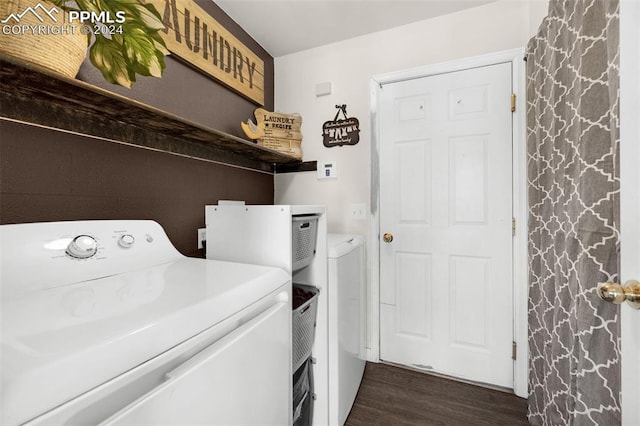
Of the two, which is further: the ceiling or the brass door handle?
the ceiling

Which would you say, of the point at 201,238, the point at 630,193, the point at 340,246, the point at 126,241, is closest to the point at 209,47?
the point at 201,238

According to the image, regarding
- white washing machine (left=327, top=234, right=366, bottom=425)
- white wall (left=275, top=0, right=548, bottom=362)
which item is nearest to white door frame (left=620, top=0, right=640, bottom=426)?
white washing machine (left=327, top=234, right=366, bottom=425)

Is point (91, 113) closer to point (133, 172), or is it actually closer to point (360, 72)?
point (133, 172)

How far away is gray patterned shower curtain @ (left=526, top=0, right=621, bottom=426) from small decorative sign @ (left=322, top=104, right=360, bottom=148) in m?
1.11

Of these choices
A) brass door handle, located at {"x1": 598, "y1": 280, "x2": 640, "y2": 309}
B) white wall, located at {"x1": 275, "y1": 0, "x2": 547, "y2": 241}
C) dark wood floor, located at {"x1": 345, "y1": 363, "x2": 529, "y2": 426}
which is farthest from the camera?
white wall, located at {"x1": 275, "y1": 0, "x2": 547, "y2": 241}

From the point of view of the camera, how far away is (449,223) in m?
1.88

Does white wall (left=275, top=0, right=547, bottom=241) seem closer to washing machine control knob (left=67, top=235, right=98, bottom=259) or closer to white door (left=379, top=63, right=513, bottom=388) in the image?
white door (left=379, top=63, right=513, bottom=388)

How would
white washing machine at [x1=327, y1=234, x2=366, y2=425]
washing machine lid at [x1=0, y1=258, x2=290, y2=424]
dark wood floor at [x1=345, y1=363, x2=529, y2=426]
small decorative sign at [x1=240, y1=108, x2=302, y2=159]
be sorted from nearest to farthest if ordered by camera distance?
1. washing machine lid at [x1=0, y1=258, x2=290, y2=424]
2. white washing machine at [x1=327, y1=234, x2=366, y2=425]
3. dark wood floor at [x1=345, y1=363, x2=529, y2=426]
4. small decorative sign at [x1=240, y1=108, x2=302, y2=159]

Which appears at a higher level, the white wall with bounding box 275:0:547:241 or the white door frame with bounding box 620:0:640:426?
the white wall with bounding box 275:0:547:241

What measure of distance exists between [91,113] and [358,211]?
1.62 m

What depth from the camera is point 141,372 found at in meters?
0.51

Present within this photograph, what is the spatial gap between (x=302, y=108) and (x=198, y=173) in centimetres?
110

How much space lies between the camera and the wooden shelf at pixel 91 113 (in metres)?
0.80

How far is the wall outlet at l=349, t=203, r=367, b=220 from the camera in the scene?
6.82 feet
